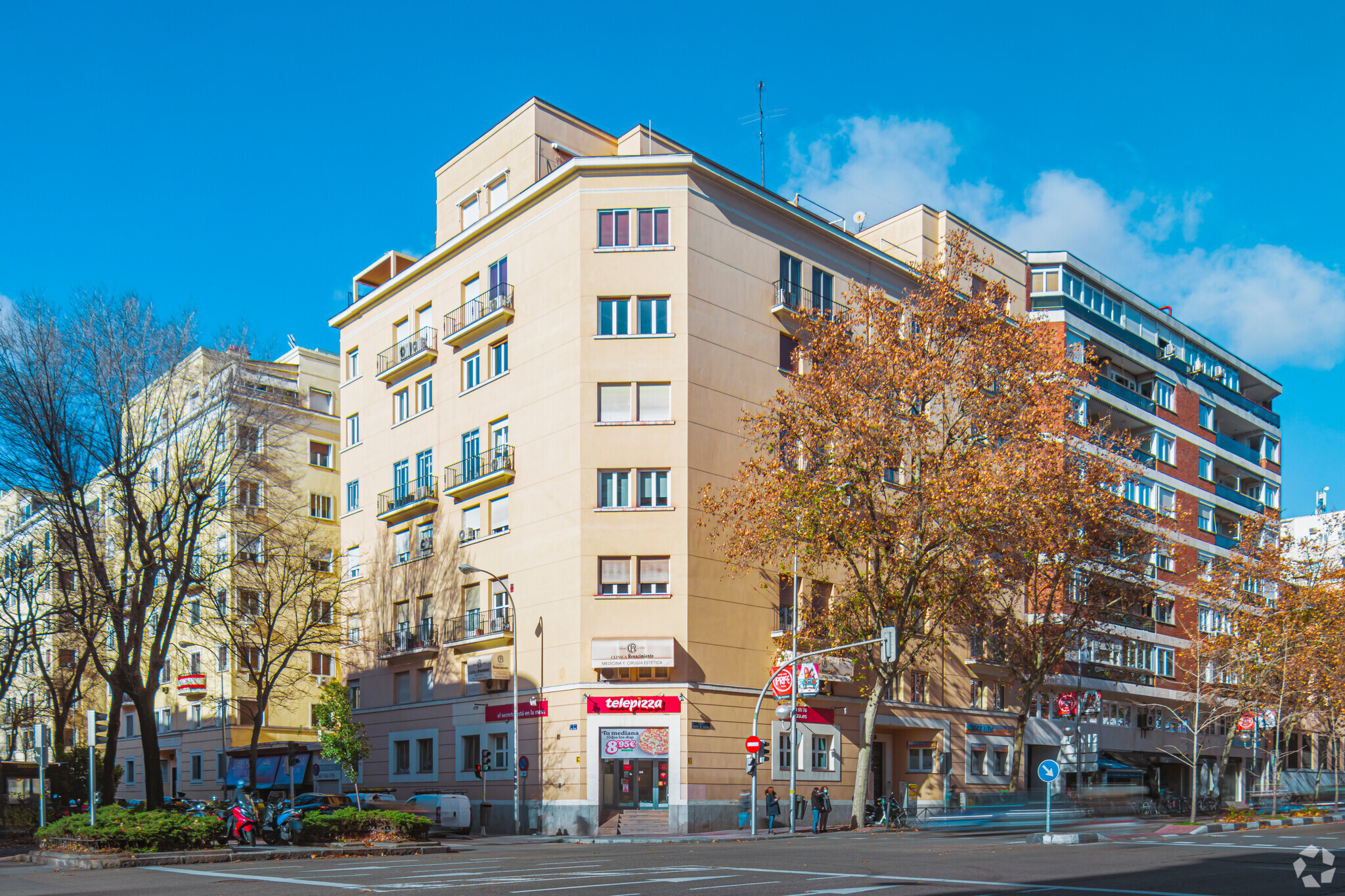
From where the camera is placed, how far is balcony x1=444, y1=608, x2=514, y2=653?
141 feet

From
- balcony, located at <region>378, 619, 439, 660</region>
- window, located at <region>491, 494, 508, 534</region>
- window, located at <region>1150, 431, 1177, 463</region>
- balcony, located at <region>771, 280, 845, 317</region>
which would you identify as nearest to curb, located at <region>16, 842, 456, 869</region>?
window, located at <region>491, 494, 508, 534</region>

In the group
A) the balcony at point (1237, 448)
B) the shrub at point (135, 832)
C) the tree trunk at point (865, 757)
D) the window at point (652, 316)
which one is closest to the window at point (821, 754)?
the tree trunk at point (865, 757)

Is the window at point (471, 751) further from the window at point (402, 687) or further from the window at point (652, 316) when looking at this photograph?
the window at point (652, 316)

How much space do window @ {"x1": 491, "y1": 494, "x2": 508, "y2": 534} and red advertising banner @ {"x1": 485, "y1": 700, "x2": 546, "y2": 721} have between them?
686cm

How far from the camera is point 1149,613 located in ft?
206

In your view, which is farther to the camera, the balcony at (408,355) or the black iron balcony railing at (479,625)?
the balcony at (408,355)

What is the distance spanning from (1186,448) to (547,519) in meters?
45.3

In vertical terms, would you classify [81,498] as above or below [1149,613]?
above

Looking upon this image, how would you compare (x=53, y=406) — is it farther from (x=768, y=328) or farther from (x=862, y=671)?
(x=862, y=671)

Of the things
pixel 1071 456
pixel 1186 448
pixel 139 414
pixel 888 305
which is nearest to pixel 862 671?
pixel 1071 456

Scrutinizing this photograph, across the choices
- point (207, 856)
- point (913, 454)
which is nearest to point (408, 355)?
point (913, 454)

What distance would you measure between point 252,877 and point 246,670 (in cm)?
4159

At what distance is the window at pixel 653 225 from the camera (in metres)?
42.4

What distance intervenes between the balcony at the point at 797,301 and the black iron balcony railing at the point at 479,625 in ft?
52.7
